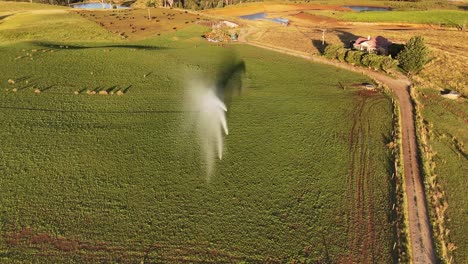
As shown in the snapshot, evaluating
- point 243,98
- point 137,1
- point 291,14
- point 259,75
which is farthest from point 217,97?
point 137,1

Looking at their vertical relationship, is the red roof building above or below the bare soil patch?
below

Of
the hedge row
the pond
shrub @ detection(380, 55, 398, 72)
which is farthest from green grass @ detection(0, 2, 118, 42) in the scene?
shrub @ detection(380, 55, 398, 72)

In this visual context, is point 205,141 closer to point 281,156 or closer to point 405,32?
point 281,156

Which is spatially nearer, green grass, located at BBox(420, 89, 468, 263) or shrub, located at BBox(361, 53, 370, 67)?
green grass, located at BBox(420, 89, 468, 263)

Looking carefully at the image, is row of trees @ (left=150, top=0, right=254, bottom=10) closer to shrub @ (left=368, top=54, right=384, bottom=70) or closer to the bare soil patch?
the bare soil patch

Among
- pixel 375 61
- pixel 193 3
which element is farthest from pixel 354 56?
pixel 193 3

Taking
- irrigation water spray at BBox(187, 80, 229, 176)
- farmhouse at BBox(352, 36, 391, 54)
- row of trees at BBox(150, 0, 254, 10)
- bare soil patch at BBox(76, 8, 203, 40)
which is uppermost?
row of trees at BBox(150, 0, 254, 10)

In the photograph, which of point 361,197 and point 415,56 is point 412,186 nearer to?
point 361,197
